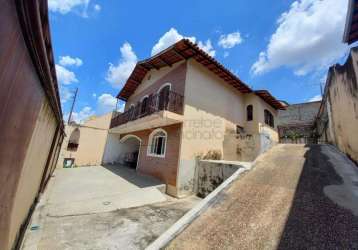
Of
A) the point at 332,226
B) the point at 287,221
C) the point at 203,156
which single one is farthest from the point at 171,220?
the point at 203,156

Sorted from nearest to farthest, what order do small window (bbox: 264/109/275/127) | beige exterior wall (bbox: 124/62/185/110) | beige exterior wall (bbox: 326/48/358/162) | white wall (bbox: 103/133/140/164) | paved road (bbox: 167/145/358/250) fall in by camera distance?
paved road (bbox: 167/145/358/250) < beige exterior wall (bbox: 326/48/358/162) < beige exterior wall (bbox: 124/62/185/110) < small window (bbox: 264/109/275/127) < white wall (bbox: 103/133/140/164)

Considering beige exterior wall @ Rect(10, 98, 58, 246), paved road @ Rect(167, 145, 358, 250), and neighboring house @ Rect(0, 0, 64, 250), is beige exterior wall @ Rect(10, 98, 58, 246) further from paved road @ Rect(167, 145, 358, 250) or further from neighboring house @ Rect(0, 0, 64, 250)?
paved road @ Rect(167, 145, 358, 250)

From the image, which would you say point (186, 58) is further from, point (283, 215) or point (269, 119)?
point (269, 119)

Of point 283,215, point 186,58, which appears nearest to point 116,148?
point 186,58

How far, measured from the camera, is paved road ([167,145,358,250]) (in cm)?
220

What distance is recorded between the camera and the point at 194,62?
846 centimetres

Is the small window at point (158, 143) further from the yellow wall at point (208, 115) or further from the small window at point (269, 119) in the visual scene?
the small window at point (269, 119)

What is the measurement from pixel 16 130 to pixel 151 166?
7.79m

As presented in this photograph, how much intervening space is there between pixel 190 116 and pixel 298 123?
16120mm

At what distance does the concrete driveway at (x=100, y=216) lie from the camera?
3.28m

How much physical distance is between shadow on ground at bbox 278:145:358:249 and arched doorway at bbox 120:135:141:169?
12.5m

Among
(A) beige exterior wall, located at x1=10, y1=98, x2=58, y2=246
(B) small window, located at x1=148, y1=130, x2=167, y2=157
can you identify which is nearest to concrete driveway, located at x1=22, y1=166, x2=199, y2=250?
(A) beige exterior wall, located at x1=10, y1=98, x2=58, y2=246

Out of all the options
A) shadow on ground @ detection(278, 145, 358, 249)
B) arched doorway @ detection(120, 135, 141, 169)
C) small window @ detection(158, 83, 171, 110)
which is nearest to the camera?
shadow on ground @ detection(278, 145, 358, 249)

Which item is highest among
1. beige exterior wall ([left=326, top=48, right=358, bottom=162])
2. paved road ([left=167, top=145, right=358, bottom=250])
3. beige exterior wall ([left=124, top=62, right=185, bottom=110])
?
beige exterior wall ([left=124, top=62, right=185, bottom=110])
